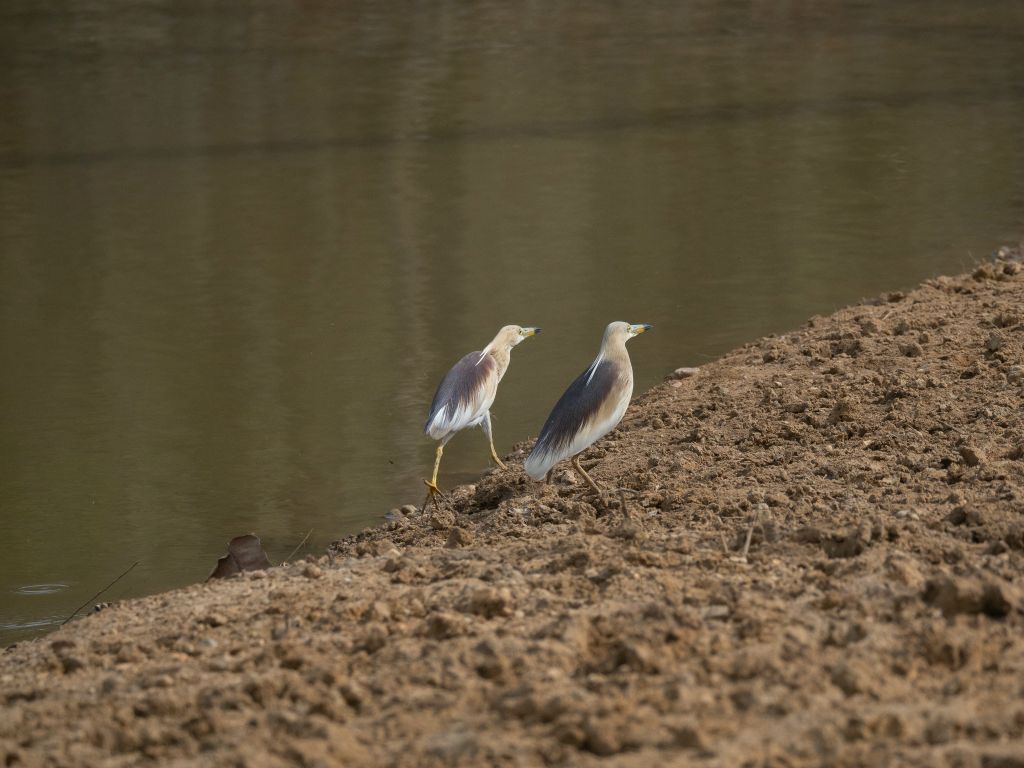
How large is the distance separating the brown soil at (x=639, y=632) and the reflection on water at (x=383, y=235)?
4.98 feet

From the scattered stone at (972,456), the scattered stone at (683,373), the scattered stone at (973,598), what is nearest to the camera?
the scattered stone at (973,598)

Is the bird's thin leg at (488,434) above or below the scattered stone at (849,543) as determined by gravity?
below

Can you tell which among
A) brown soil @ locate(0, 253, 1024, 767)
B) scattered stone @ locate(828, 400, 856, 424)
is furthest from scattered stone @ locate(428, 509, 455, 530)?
scattered stone @ locate(828, 400, 856, 424)

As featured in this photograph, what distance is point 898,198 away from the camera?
40.0ft

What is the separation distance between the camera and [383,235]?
11594 millimetres

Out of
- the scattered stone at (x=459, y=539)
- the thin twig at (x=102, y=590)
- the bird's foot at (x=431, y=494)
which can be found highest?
the scattered stone at (x=459, y=539)

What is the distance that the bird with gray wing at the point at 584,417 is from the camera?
5.74m

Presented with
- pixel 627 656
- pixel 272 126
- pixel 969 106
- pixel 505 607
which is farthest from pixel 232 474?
pixel 969 106

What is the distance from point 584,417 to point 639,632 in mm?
2095

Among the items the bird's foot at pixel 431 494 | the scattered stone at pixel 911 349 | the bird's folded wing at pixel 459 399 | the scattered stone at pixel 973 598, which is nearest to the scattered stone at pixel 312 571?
the bird's foot at pixel 431 494

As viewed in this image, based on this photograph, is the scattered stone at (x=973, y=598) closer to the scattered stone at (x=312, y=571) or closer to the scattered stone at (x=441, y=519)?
the scattered stone at (x=312, y=571)

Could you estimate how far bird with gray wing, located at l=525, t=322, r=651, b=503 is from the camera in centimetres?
574

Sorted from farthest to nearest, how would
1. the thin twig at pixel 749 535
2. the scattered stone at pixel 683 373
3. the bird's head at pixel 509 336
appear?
the scattered stone at pixel 683 373, the bird's head at pixel 509 336, the thin twig at pixel 749 535

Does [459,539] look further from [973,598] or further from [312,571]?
[973,598]
